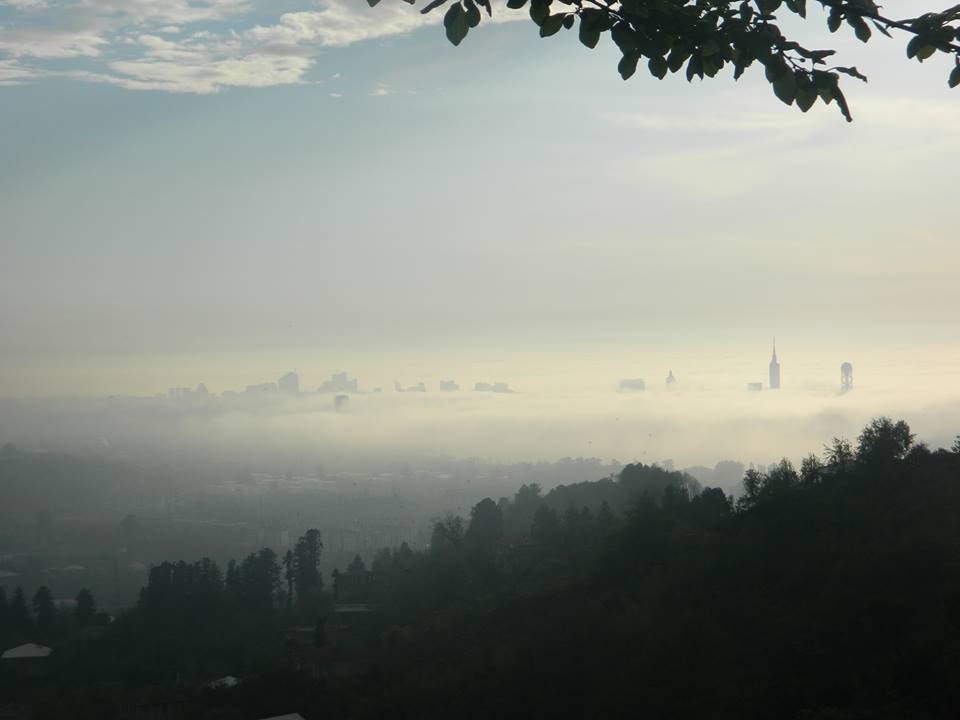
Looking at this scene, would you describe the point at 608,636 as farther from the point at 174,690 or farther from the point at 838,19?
the point at 838,19

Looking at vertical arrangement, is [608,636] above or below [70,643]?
above

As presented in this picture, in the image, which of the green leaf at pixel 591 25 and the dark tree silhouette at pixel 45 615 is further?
the dark tree silhouette at pixel 45 615

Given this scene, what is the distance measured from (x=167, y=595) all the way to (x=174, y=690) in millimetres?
16952

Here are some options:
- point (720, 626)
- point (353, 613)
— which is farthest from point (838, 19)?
point (353, 613)

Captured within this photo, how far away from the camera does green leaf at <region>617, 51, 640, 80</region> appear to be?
14.9ft

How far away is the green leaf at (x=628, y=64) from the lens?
4555mm

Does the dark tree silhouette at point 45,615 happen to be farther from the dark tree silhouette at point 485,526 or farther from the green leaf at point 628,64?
the green leaf at point 628,64

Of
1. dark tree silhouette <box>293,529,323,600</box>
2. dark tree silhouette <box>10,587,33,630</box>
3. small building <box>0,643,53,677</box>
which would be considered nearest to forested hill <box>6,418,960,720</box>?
small building <box>0,643,53,677</box>

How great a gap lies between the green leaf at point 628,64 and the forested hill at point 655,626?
44.1 ft

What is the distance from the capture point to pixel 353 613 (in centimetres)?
4209

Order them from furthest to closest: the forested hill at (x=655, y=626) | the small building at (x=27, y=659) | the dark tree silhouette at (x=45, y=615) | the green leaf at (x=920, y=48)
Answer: the dark tree silhouette at (x=45, y=615) → the small building at (x=27, y=659) → the forested hill at (x=655, y=626) → the green leaf at (x=920, y=48)

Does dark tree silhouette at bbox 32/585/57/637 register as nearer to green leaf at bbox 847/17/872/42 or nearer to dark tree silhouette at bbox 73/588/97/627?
dark tree silhouette at bbox 73/588/97/627

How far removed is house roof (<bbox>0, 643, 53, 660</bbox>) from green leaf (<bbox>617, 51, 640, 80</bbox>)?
45442 mm

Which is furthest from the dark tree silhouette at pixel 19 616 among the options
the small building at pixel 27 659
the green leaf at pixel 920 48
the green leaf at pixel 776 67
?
the green leaf at pixel 920 48
